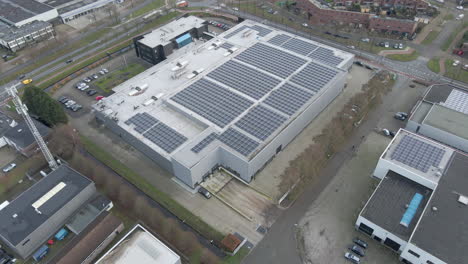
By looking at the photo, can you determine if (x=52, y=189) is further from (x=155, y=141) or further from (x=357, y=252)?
(x=357, y=252)

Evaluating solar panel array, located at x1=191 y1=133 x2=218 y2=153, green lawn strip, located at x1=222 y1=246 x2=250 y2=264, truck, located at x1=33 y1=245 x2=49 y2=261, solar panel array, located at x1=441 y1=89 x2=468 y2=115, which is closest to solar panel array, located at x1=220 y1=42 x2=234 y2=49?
solar panel array, located at x1=191 y1=133 x2=218 y2=153

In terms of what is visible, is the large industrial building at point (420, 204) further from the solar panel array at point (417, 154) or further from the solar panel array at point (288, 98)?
the solar panel array at point (288, 98)

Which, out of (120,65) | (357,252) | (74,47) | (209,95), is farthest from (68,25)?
(357,252)

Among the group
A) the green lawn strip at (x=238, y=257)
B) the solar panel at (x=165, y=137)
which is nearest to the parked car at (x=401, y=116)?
the green lawn strip at (x=238, y=257)

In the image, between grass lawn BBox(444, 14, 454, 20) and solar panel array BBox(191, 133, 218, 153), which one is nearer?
solar panel array BBox(191, 133, 218, 153)

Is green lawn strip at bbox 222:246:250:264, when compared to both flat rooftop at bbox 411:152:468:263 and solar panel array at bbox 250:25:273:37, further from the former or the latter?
solar panel array at bbox 250:25:273:37
